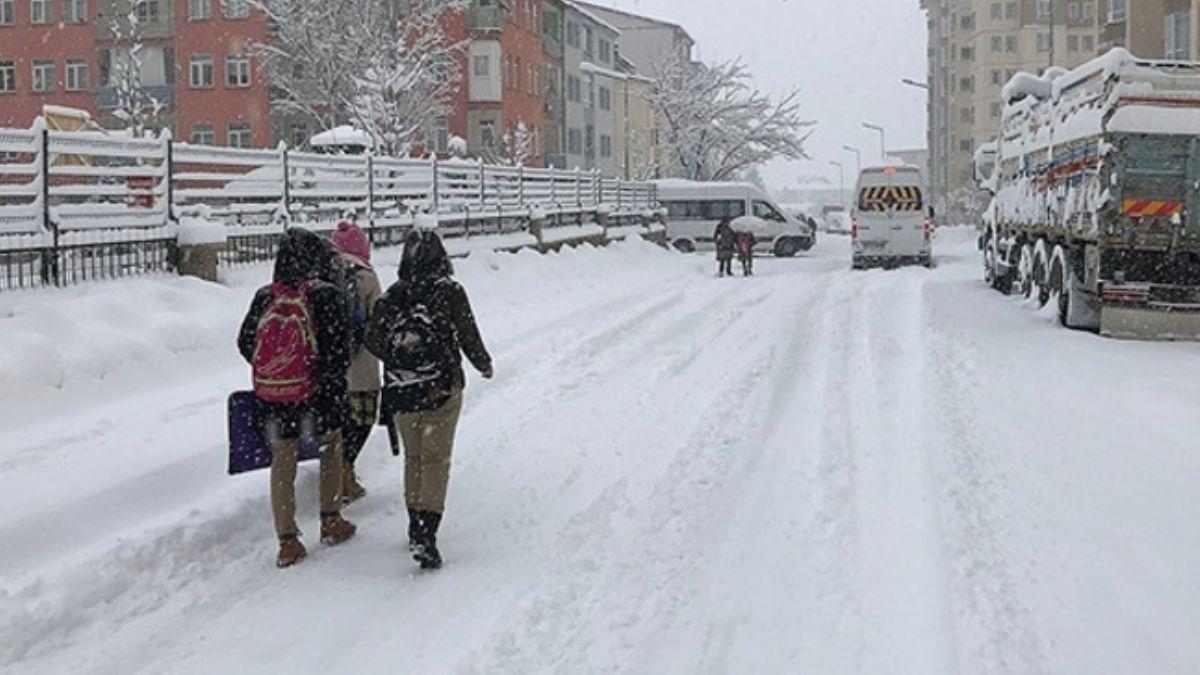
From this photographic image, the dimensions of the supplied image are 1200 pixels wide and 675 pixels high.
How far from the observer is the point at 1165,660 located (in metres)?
5.29

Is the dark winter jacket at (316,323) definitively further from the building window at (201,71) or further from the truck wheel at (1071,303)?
the building window at (201,71)

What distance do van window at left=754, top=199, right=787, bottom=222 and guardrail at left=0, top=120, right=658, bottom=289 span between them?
23.6 m

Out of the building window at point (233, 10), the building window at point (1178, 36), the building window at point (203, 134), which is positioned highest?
the building window at point (233, 10)

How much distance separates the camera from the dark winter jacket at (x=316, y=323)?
6922 millimetres

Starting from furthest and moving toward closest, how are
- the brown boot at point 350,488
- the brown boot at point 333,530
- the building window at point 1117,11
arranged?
the building window at point 1117,11, the brown boot at point 350,488, the brown boot at point 333,530

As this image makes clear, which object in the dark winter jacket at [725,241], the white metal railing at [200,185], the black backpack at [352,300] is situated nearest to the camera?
the black backpack at [352,300]

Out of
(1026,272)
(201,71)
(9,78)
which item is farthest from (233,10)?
(1026,272)

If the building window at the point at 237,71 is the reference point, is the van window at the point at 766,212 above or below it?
below

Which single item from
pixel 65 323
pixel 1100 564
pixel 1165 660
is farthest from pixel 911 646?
pixel 65 323

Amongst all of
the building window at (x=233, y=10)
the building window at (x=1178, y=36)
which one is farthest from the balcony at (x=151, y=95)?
the building window at (x=1178, y=36)

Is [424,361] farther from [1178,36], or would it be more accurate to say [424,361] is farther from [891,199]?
[1178,36]

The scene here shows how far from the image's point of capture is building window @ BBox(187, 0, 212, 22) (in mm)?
59750

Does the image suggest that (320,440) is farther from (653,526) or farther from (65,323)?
(65,323)

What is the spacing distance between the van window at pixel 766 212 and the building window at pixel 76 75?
107ft
